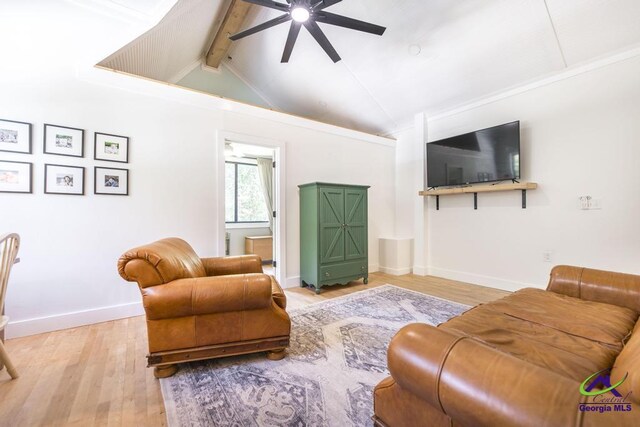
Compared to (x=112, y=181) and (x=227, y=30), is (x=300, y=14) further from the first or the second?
(x=112, y=181)

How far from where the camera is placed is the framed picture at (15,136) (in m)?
2.34

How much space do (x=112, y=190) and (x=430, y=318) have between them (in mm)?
3462

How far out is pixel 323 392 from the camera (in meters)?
1.62

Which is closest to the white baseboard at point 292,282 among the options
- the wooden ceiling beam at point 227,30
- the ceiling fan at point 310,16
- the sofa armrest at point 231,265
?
the sofa armrest at point 231,265

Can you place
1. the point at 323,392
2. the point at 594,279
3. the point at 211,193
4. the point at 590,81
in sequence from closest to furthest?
the point at 323,392
the point at 594,279
the point at 590,81
the point at 211,193

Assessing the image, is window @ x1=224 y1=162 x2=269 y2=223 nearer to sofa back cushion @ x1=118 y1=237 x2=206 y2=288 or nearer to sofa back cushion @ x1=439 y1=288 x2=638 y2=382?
sofa back cushion @ x1=118 y1=237 x2=206 y2=288

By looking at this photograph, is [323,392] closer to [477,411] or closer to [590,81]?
[477,411]

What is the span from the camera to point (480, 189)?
150 inches

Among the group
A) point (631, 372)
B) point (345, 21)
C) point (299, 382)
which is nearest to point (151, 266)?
point (299, 382)

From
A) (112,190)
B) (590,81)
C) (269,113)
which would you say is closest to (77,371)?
(112,190)

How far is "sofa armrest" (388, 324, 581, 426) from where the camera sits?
24.6 inches

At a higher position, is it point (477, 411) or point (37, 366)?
point (477, 411)

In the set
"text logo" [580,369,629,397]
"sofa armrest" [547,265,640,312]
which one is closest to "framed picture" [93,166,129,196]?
"text logo" [580,369,629,397]

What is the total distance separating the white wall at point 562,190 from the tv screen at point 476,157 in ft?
0.81
